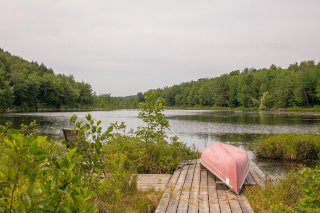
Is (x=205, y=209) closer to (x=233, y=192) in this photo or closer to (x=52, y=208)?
(x=233, y=192)

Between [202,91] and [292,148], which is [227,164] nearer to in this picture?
[292,148]

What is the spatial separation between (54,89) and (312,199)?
108289 mm

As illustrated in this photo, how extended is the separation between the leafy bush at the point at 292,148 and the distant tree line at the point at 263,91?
207 feet

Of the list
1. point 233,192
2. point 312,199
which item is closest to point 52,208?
point 312,199

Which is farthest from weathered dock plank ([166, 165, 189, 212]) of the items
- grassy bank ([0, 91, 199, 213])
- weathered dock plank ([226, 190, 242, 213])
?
weathered dock plank ([226, 190, 242, 213])

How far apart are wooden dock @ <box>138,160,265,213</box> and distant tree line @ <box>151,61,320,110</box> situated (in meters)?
72.5

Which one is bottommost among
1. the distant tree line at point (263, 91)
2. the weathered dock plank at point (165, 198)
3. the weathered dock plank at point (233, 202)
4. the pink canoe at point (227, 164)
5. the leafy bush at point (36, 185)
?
the weathered dock plank at point (233, 202)

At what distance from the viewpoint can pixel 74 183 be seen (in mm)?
1690

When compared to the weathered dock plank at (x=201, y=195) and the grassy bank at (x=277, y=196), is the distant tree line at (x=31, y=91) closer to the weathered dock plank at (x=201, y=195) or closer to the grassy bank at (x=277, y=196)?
the weathered dock plank at (x=201, y=195)

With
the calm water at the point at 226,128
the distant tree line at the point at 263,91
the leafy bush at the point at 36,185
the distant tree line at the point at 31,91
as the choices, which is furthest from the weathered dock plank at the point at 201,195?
the distant tree line at the point at 263,91

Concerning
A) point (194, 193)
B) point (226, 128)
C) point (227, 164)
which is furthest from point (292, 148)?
point (226, 128)

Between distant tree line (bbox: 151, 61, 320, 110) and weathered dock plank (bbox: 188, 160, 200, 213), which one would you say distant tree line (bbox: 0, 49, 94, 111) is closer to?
distant tree line (bbox: 151, 61, 320, 110)

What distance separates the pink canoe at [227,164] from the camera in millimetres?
7641

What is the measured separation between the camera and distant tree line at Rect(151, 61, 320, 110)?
8062 cm
